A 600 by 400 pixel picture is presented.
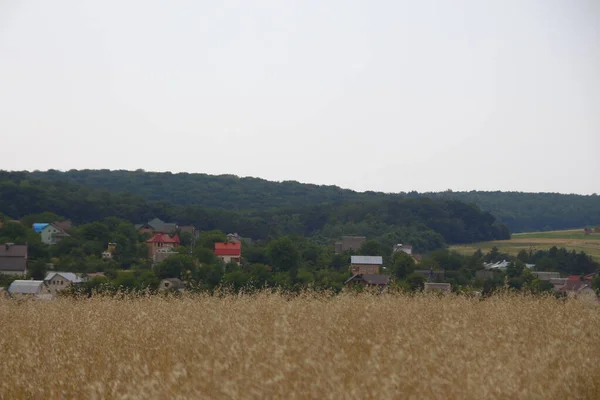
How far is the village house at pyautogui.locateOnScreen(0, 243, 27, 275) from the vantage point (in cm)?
4688

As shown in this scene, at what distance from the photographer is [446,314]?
24.8ft

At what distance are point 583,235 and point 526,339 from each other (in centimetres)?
8199

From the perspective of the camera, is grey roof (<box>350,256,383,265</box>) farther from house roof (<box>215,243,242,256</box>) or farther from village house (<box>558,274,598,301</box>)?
village house (<box>558,274,598,301</box>)

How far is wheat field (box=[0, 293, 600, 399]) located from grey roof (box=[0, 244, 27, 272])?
137 feet

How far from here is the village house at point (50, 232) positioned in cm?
6706

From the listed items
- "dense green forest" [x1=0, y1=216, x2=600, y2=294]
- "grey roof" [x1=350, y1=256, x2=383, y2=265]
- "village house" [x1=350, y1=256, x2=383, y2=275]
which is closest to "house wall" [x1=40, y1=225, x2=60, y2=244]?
"dense green forest" [x1=0, y1=216, x2=600, y2=294]

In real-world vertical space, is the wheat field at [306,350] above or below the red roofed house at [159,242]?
above

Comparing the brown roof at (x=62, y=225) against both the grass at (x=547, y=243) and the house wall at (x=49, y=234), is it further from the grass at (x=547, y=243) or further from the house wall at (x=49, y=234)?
the grass at (x=547, y=243)

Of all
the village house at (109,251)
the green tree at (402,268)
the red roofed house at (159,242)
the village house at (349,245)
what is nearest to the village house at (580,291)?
the green tree at (402,268)

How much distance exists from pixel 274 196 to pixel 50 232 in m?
75.7

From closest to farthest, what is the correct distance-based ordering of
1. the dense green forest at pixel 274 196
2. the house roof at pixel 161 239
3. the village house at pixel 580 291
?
1. the village house at pixel 580 291
2. the house roof at pixel 161 239
3. the dense green forest at pixel 274 196

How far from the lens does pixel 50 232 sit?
71000 millimetres

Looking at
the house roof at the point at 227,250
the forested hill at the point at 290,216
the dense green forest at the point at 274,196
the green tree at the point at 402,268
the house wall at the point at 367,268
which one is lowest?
the house wall at the point at 367,268

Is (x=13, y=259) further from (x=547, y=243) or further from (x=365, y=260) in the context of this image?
(x=547, y=243)
